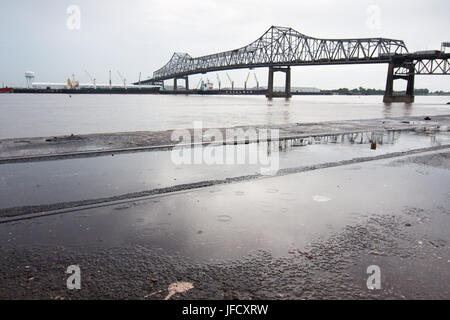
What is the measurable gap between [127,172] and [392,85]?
101 metres

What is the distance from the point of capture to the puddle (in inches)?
218

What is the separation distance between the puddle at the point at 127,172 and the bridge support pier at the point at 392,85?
296ft

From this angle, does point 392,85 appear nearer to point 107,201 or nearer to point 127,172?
point 127,172

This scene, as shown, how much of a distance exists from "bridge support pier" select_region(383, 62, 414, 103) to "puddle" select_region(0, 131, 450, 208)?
90228mm

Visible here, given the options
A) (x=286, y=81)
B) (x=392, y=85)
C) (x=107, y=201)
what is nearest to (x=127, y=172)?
(x=107, y=201)

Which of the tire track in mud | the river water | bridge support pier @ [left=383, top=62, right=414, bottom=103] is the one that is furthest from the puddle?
bridge support pier @ [left=383, top=62, right=414, bottom=103]

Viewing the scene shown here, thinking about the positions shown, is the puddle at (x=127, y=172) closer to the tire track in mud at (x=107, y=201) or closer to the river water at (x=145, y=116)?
the tire track in mud at (x=107, y=201)

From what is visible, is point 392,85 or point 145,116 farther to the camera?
point 392,85

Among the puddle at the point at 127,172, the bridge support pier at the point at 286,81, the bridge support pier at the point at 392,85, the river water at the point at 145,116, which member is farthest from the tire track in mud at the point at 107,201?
the bridge support pier at the point at 286,81

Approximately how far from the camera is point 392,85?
9156 centimetres

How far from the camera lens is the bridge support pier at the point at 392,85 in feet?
293

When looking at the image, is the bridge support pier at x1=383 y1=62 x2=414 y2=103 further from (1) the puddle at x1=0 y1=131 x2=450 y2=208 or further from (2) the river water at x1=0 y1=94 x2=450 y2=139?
(1) the puddle at x1=0 y1=131 x2=450 y2=208

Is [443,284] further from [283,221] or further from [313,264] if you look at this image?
[283,221]
